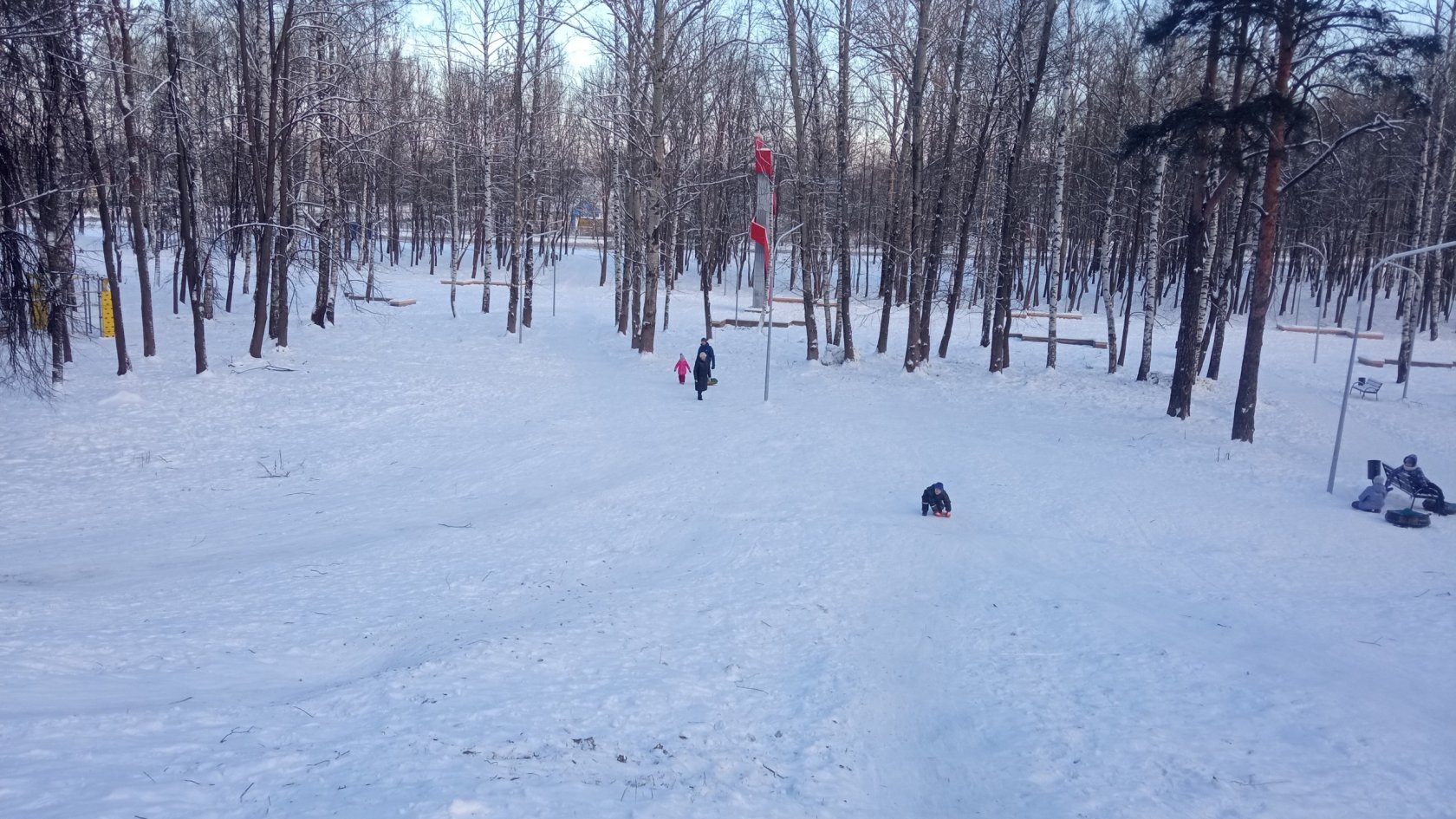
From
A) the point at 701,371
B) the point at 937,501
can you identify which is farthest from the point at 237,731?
the point at 701,371

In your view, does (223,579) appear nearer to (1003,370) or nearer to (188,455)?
(188,455)

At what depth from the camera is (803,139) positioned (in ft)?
82.5

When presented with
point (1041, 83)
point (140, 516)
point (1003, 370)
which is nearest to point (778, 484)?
point (140, 516)

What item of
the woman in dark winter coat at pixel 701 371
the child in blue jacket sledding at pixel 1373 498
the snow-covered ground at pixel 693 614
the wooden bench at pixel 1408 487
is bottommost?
the snow-covered ground at pixel 693 614

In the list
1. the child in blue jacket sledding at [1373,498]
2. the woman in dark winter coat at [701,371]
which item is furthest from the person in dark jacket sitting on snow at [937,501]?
the woman in dark winter coat at [701,371]

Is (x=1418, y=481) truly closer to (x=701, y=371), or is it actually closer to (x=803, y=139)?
(x=701, y=371)

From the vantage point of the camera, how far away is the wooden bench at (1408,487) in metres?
11.5

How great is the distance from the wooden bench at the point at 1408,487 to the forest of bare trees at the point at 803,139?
3.60m

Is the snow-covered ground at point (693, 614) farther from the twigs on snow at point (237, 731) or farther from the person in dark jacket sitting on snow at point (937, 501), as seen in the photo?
the person in dark jacket sitting on snow at point (937, 501)

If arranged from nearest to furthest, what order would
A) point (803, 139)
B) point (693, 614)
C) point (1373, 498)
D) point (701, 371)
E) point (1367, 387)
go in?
point (693, 614) → point (1373, 498) → point (701, 371) → point (1367, 387) → point (803, 139)

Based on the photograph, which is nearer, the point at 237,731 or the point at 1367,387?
the point at 237,731

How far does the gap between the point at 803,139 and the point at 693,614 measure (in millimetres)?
19952

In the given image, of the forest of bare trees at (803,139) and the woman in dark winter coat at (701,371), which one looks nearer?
the forest of bare trees at (803,139)

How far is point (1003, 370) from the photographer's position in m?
22.8
